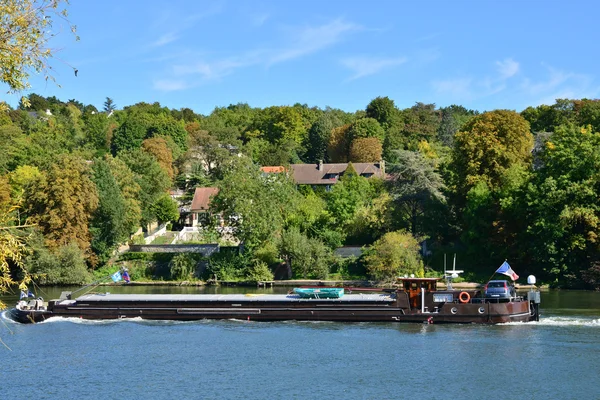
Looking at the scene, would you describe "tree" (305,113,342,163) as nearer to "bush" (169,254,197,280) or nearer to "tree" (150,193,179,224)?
"tree" (150,193,179,224)

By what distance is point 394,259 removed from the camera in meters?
68.6

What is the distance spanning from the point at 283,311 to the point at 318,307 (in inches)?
84.3

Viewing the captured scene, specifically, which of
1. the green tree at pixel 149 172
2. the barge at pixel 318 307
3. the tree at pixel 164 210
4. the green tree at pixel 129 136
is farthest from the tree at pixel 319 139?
the barge at pixel 318 307

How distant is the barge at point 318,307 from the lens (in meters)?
46.5

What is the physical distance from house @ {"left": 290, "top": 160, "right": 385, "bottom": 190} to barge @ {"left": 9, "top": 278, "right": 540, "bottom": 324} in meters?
62.9

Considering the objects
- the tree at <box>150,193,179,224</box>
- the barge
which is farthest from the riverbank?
the tree at <box>150,193,179,224</box>

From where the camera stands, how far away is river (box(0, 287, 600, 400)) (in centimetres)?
3172

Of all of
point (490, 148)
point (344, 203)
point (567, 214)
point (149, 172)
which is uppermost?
point (149, 172)

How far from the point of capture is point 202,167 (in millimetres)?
119312

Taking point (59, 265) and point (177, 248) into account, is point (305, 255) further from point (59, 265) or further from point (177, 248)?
point (59, 265)

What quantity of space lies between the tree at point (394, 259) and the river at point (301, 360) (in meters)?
21.4

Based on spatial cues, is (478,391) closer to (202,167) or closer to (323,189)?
(323,189)

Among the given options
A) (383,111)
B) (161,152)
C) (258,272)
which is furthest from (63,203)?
(383,111)

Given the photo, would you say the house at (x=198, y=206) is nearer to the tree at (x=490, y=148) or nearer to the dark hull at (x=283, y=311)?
the tree at (x=490, y=148)
